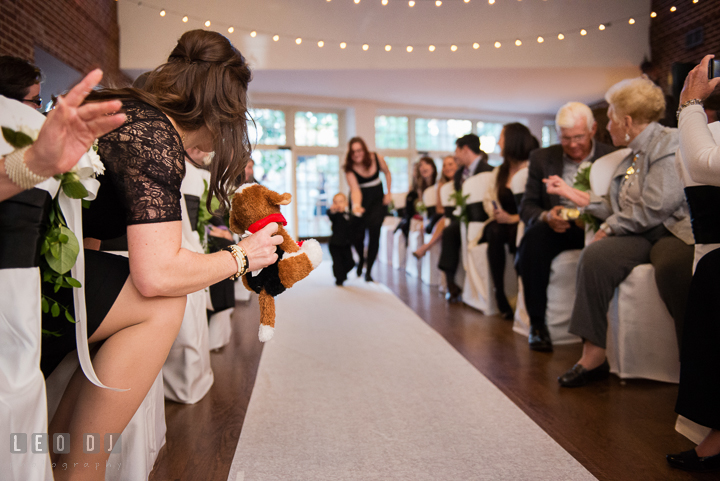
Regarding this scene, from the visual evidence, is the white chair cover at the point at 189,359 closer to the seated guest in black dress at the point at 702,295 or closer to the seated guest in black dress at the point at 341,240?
the seated guest in black dress at the point at 702,295

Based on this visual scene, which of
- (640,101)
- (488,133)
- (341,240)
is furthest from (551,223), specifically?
(488,133)

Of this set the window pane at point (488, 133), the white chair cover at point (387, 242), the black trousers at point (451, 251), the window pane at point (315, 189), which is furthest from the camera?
the window pane at point (488, 133)

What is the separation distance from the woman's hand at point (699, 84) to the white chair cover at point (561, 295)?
4.42ft

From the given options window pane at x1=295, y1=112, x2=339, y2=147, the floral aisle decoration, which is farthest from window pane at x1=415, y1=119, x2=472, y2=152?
the floral aisle decoration

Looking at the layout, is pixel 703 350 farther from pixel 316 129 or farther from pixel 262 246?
pixel 316 129

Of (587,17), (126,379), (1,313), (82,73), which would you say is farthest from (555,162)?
(82,73)

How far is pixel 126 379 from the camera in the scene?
102 centimetres

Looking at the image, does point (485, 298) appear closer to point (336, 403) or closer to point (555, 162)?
point (555, 162)

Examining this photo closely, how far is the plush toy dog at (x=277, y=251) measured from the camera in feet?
4.18

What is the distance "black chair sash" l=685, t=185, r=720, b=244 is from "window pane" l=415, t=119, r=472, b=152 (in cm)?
1023

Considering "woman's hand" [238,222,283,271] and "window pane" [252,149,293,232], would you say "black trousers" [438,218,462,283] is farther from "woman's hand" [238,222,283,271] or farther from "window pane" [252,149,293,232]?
"window pane" [252,149,293,232]

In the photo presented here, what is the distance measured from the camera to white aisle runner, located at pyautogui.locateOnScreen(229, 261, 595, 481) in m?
1.38

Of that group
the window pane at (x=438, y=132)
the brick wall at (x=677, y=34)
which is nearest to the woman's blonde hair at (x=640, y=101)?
the brick wall at (x=677, y=34)

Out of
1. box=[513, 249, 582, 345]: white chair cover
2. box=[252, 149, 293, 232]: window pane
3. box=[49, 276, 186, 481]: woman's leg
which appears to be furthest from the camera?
box=[252, 149, 293, 232]: window pane
